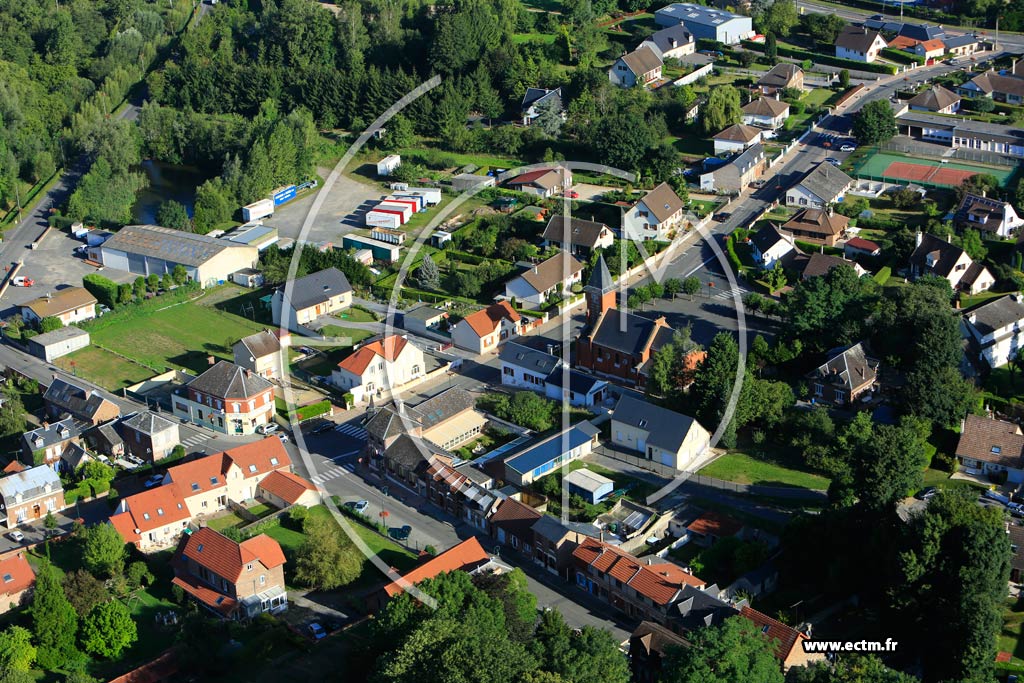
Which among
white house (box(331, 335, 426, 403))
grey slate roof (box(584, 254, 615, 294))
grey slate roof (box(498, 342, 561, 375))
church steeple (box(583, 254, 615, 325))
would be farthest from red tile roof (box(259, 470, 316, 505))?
grey slate roof (box(584, 254, 615, 294))

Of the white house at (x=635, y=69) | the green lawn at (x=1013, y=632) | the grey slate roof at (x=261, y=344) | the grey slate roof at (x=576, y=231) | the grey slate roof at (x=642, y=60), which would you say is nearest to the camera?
the green lawn at (x=1013, y=632)

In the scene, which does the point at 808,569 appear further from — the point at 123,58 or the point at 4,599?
the point at 123,58

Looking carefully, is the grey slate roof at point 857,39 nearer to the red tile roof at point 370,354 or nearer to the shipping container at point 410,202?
the shipping container at point 410,202

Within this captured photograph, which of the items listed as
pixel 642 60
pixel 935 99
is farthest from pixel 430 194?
pixel 935 99

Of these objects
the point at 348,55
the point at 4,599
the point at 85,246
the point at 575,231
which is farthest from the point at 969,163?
the point at 4,599

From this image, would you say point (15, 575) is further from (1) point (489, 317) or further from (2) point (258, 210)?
(2) point (258, 210)

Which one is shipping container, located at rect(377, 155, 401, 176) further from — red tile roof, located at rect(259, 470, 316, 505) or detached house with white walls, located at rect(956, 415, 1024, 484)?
detached house with white walls, located at rect(956, 415, 1024, 484)

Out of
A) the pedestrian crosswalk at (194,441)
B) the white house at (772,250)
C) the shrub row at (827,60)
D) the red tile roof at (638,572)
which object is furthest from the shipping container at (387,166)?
the red tile roof at (638,572)
